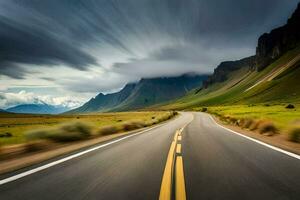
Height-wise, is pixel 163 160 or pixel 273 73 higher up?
pixel 273 73

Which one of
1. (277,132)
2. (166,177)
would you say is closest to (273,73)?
(277,132)

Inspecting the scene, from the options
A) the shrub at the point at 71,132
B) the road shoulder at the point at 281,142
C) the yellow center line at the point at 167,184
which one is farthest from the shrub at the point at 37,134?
the road shoulder at the point at 281,142

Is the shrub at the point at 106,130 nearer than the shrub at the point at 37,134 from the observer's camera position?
No

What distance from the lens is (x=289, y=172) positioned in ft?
18.2

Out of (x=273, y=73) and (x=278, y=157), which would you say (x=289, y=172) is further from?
(x=273, y=73)

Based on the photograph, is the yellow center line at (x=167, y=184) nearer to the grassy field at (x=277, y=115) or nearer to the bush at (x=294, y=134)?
the bush at (x=294, y=134)

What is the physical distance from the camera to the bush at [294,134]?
11.2 m

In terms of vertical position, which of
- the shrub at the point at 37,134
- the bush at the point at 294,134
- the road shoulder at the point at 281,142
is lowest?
the road shoulder at the point at 281,142

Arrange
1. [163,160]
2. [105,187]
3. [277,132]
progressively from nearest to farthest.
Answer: [105,187] < [163,160] < [277,132]

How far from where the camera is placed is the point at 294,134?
450 inches

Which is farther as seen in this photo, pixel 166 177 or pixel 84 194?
pixel 166 177

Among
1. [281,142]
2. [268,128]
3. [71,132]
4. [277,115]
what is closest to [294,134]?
[281,142]

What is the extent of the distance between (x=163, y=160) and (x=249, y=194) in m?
3.27

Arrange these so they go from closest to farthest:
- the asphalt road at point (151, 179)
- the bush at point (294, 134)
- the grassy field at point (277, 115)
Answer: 1. the asphalt road at point (151, 179)
2. the bush at point (294, 134)
3. the grassy field at point (277, 115)
